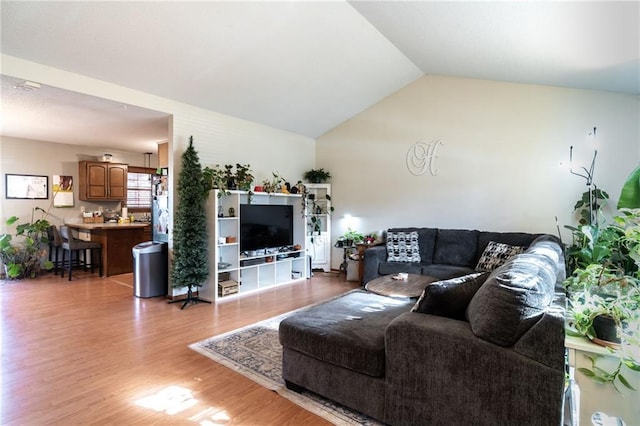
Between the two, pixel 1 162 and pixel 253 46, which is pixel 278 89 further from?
pixel 1 162

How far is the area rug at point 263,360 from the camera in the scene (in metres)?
2.11

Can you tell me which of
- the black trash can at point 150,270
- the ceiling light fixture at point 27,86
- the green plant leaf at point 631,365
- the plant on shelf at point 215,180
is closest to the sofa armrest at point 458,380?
the green plant leaf at point 631,365

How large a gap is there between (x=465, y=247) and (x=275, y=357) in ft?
11.0

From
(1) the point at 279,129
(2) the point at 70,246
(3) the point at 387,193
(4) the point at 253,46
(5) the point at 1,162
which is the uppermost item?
(4) the point at 253,46

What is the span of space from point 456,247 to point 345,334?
340 centimetres

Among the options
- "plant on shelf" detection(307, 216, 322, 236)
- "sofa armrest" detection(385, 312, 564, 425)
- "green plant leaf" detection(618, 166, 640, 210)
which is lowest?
"sofa armrest" detection(385, 312, 564, 425)

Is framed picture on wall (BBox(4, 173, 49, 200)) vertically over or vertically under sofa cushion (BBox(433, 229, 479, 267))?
over

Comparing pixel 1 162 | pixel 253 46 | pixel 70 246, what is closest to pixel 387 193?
pixel 253 46

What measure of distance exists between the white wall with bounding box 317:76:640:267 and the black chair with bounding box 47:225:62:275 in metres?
5.21

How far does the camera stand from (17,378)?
2.50 m

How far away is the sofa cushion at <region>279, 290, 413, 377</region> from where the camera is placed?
199 centimetres

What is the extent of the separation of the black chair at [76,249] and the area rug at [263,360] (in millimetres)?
4102

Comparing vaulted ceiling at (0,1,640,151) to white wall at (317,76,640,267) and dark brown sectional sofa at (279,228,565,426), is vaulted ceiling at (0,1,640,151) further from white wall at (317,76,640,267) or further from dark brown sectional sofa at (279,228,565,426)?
dark brown sectional sofa at (279,228,565,426)

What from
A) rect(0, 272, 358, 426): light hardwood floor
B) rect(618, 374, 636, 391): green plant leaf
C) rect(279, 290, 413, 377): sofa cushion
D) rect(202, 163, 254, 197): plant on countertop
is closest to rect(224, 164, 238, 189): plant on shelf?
rect(202, 163, 254, 197): plant on countertop
